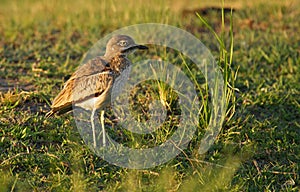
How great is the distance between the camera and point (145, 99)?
18.0 feet

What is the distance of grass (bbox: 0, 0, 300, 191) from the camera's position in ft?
14.3

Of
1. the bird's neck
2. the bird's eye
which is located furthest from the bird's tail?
the bird's eye

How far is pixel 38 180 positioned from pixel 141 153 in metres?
0.88

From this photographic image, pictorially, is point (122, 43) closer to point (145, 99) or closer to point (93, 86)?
point (93, 86)

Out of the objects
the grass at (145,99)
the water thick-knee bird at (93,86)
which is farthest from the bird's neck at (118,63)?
the grass at (145,99)

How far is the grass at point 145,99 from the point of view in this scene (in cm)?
436

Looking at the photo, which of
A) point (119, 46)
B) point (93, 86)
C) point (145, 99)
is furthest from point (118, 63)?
point (145, 99)

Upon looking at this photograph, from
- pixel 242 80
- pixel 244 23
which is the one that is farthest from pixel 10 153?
pixel 244 23

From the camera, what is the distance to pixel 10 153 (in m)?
4.54

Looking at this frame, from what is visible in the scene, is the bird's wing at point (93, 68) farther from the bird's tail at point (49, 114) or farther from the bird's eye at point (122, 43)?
the bird's tail at point (49, 114)

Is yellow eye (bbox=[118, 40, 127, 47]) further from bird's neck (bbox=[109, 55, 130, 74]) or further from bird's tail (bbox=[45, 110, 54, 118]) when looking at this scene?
bird's tail (bbox=[45, 110, 54, 118])

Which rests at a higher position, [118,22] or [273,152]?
[118,22]

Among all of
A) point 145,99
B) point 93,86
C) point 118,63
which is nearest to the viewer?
point 93,86

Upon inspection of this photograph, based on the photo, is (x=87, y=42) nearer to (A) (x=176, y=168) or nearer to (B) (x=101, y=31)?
(B) (x=101, y=31)
